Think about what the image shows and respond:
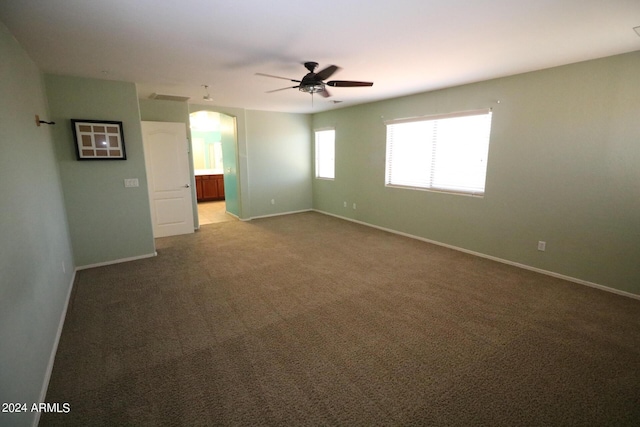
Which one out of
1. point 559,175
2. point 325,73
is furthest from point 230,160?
point 559,175

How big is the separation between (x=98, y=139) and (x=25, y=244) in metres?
2.46

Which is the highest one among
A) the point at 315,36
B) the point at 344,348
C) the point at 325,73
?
the point at 315,36

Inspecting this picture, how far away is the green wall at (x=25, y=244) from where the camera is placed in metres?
1.54

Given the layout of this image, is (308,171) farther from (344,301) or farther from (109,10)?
(109,10)

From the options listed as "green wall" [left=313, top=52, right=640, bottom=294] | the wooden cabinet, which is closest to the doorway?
the wooden cabinet

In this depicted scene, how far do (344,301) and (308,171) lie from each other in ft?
16.5

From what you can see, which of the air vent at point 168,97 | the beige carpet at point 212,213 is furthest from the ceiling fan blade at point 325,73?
the beige carpet at point 212,213

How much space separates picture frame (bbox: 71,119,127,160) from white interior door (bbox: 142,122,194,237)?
1.03 metres

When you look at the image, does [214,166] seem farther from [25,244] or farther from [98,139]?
[25,244]

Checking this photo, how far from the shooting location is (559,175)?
11.3 feet

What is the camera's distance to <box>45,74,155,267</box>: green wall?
3.68 m

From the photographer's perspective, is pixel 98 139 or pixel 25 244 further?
pixel 98 139

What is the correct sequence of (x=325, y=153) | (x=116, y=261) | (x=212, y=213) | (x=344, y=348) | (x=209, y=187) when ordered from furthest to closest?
(x=209, y=187), (x=212, y=213), (x=325, y=153), (x=116, y=261), (x=344, y=348)

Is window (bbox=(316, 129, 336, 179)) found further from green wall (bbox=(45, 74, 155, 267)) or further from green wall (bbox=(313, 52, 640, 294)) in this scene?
green wall (bbox=(45, 74, 155, 267))
